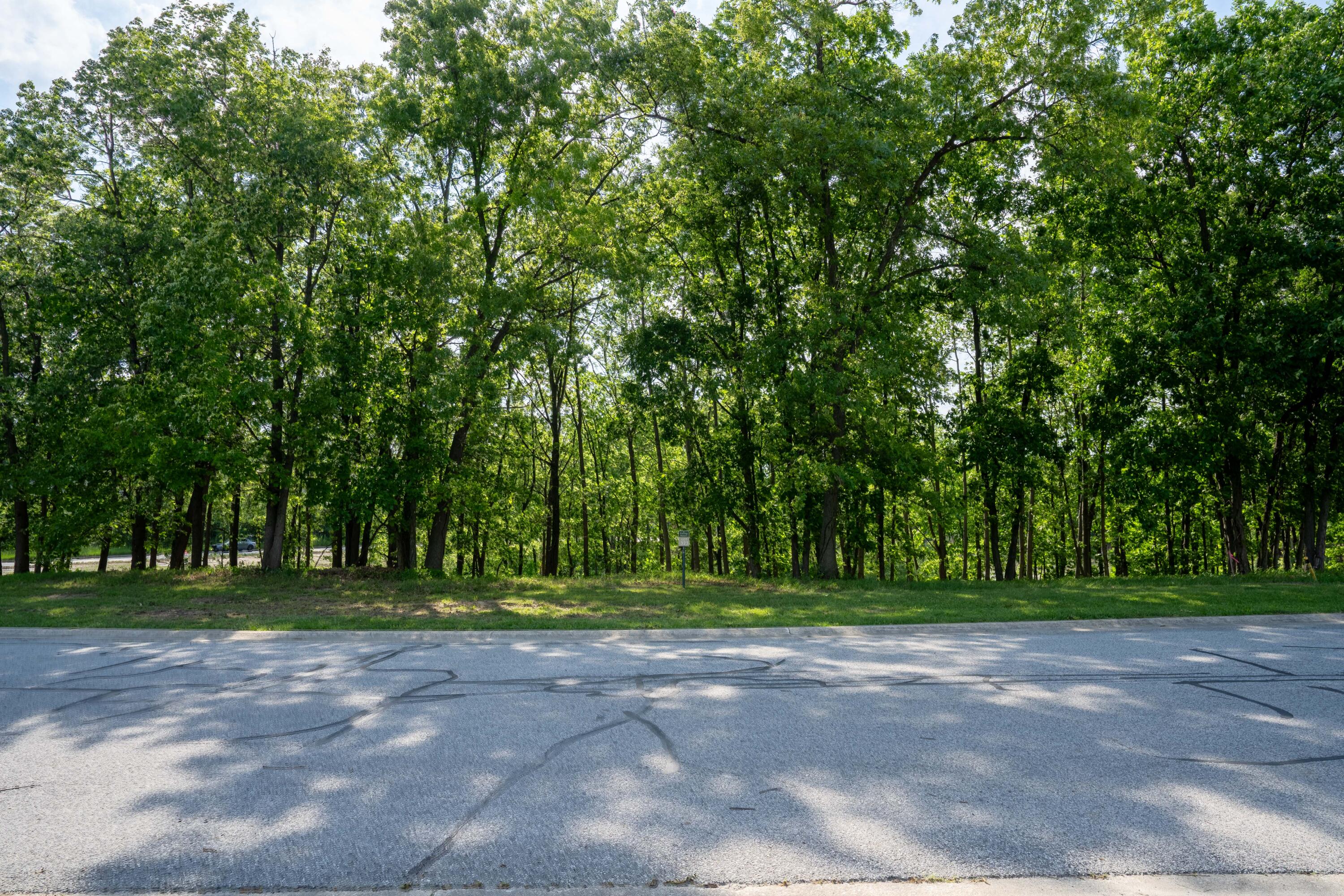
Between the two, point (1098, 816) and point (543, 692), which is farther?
point (543, 692)

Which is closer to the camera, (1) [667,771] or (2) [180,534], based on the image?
(1) [667,771]

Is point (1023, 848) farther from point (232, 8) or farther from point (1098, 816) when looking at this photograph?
point (232, 8)

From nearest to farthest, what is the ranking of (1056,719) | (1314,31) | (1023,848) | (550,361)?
(1023,848) → (1056,719) → (1314,31) → (550,361)

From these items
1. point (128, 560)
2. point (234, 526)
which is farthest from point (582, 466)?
point (128, 560)

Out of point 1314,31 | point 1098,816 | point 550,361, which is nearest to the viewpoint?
point 1098,816

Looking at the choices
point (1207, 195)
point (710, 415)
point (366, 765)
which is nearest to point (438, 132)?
point (710, 415)

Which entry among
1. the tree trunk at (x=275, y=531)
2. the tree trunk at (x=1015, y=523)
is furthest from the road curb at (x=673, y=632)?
the tree trunk at (x=1015, y=523)

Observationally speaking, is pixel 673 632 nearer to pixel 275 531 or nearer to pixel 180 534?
pixel 275 531

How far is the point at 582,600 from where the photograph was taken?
1577 cm

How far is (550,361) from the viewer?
25.4 meters

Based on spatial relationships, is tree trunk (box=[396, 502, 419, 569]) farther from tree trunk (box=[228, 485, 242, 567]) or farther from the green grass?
tree trunk (box=[228, 485, 242, 567])

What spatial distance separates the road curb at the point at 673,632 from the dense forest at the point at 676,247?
25.9ft

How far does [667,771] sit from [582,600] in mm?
11141

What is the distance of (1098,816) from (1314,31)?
2422 centimetres
